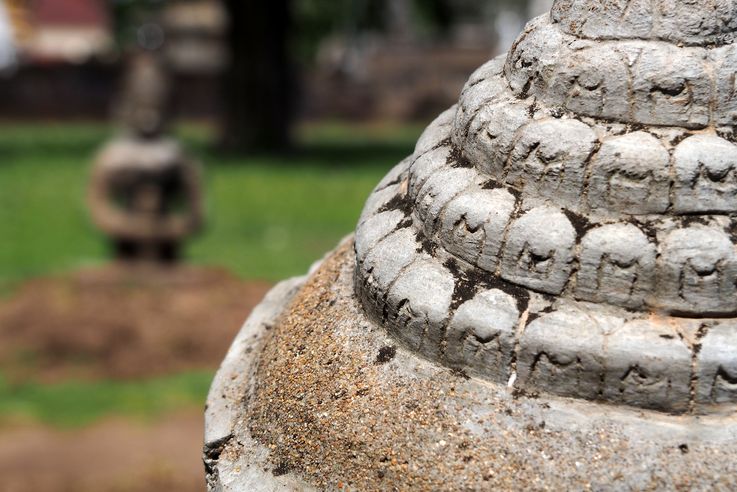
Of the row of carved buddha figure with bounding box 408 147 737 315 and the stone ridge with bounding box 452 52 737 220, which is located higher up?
the stone ridge with bounding box 452 52 737 220

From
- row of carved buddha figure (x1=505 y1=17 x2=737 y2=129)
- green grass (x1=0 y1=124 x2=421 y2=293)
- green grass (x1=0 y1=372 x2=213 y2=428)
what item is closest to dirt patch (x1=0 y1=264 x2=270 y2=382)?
green grass (x1=0 y1=372 x2=213 y2=428)

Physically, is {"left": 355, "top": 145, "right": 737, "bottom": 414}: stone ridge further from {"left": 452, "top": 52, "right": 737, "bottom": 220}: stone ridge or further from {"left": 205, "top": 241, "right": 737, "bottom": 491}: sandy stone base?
{"left": 452, "top": 52, "right": 737, "bottom": 220}: stone ridge

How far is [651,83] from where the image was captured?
5.87 ft

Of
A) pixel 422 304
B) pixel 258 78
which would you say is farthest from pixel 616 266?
pixel 258 78

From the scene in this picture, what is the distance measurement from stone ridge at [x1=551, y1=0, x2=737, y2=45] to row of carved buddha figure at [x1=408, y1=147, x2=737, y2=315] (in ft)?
1.07

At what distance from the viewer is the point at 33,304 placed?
26.5ft

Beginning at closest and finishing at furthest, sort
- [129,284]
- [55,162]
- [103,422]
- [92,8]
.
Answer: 1. [103,422]
2. [129,284]
3. [55,162]
4. [92,8]

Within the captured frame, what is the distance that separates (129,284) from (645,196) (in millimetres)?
7463

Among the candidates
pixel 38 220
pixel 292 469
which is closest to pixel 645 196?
pixel 292 469

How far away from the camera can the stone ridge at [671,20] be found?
181 cm

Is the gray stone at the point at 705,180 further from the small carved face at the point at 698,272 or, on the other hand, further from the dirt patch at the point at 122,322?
the dirt patch at the point at 122,322

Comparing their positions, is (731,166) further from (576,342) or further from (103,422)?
(103,422)

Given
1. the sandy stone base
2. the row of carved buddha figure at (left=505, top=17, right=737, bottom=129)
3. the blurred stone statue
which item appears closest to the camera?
the sandy stone base

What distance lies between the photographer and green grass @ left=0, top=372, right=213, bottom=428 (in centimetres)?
621
